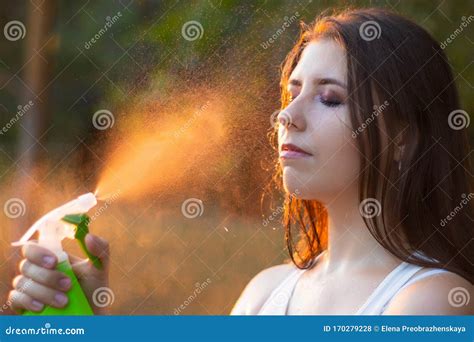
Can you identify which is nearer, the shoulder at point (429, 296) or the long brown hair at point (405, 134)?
the shoulder at point (429, 296)

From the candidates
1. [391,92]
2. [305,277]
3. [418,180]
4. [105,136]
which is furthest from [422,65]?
[105,136]

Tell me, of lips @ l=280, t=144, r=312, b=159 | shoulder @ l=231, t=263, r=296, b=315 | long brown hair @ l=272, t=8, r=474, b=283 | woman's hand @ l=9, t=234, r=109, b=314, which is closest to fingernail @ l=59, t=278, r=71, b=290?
woman's hand @ l=9, t=234, r=109, b=314

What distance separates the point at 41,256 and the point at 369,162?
742 mm

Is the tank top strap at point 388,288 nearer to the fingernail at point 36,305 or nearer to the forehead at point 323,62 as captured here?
the forehead at point 323,62

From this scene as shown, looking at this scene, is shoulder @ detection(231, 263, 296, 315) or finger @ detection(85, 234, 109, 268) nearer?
finger @ detection(85, 234, 109, 268)

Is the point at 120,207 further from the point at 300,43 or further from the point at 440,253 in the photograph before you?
the point at 440,253

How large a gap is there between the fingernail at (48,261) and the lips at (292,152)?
21.7 inches

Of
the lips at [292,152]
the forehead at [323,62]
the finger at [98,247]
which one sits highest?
the forehead at [323,62]

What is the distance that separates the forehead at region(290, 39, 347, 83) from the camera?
187cm

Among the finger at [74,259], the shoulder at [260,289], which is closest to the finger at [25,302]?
the finger at [74,259]

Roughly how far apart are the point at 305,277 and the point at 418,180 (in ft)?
1.12

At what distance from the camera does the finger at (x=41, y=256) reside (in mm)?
1850

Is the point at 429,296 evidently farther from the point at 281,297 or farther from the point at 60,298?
the point at 60,298

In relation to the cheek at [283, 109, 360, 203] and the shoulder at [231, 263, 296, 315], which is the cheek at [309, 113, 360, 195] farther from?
the shoulder at [231, 263, 296, 315]
